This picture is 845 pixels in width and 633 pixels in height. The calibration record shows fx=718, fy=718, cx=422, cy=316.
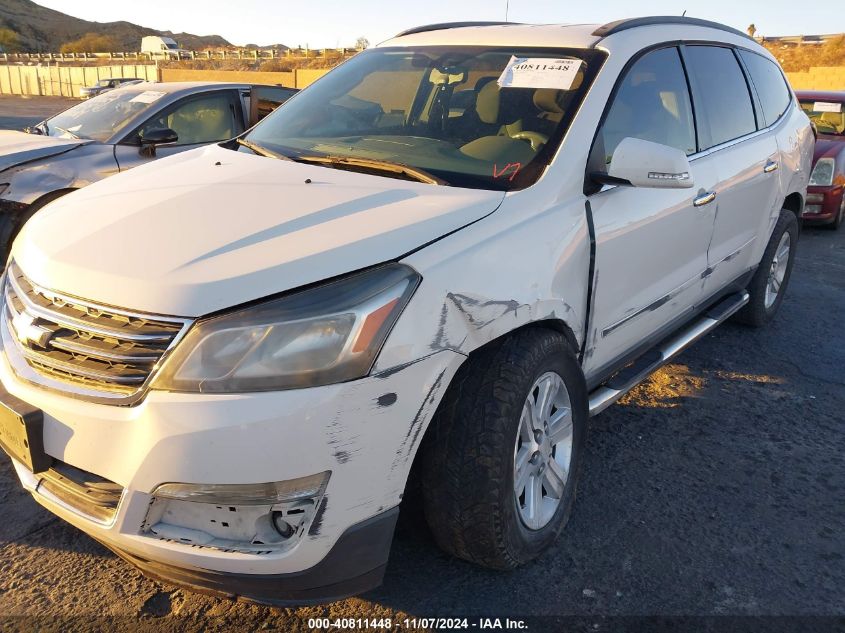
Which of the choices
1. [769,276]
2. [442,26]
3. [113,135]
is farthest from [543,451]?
[113,135]

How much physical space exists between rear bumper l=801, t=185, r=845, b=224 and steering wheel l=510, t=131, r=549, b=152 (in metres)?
6.73

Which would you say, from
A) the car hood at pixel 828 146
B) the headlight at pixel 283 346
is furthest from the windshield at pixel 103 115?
the car hood at pixel 828 146

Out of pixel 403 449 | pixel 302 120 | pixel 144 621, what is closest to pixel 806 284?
pixel 302 120

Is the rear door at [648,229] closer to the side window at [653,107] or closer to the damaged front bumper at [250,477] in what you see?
the side window at [653,107]

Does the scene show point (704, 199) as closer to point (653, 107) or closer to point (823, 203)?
point (653, 107)

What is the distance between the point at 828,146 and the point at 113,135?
25.1 ft

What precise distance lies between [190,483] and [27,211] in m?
4.22

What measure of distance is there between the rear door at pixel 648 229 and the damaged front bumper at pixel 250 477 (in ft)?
3.57

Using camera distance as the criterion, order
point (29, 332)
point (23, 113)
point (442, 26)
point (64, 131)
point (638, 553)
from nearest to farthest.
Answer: point (29, 332), point (638, 553), point (442, 26), point (64, 131), point (23, 113)

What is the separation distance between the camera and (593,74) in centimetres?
282

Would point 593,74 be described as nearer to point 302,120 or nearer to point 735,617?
point 302,120

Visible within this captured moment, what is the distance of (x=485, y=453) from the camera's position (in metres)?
2.13

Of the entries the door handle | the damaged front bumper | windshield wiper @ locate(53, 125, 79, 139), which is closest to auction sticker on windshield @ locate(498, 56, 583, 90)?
the door handle

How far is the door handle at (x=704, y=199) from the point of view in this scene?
3.34 metres
